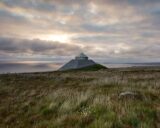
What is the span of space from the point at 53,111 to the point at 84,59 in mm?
66509

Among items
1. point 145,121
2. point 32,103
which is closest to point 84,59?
point 32,103

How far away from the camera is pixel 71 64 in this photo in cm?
7362

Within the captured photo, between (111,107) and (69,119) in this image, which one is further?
(111,107)

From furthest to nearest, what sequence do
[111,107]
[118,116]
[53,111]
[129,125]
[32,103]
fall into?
[32,103] < [53,111] < [111,107] < [118,116] < [129,125]

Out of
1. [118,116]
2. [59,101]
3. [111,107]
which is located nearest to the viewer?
[118,116]

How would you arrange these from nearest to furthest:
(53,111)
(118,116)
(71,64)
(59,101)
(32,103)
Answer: (118,116) → (53,111) → (59,101) → (32,103) → (71,64)

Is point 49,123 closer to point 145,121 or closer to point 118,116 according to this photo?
point 118,116

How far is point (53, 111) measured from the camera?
29.4 feet

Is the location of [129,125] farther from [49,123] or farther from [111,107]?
[49,123]

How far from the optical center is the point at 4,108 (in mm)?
10445

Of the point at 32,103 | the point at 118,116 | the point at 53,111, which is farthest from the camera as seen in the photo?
the point at 32,103

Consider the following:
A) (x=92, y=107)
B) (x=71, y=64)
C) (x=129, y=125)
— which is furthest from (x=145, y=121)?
(x=71, y=64)

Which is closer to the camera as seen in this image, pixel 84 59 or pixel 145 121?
pixel 145 121

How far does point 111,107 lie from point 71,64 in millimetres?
65721
